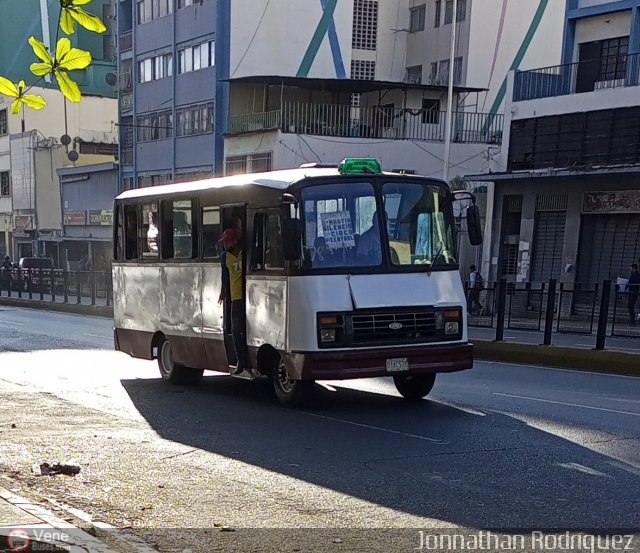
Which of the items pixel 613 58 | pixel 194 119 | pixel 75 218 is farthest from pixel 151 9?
pixel 613 58

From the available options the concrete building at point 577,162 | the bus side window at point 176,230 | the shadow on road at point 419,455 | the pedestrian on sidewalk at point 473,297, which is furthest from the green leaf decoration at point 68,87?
the concrete building at point 577,162

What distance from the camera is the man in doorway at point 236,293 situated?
1104 centimetres

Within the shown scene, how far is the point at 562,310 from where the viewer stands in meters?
17.2

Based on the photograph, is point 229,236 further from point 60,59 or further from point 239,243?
point 60,59

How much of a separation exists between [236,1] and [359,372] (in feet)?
117

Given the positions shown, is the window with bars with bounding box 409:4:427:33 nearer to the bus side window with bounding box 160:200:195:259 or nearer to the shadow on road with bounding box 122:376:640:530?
the bus side window with bounding box 160:200:195:259

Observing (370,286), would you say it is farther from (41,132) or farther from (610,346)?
(41,132)

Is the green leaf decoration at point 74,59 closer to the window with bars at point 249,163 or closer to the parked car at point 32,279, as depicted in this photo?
the parked car at point 32,279

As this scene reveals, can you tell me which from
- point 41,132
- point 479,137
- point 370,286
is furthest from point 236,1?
point 370,286

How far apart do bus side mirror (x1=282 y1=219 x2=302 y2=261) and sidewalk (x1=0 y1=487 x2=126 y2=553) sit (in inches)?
187

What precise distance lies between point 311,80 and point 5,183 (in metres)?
30.7

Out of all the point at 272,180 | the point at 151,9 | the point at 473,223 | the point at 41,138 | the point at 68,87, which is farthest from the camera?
the point at 41,138

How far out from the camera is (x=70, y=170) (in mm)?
53562

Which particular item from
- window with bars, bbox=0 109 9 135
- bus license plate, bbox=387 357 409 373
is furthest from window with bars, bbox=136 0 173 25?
bus license plate, bbox=387 357 409 373
